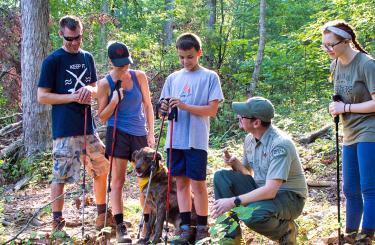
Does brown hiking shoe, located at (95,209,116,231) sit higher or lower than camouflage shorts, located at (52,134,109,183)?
lower

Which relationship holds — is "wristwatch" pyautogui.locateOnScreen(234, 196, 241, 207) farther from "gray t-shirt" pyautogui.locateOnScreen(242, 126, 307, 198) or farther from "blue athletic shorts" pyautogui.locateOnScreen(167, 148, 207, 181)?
"blue athletic shorts" pyautogui.locateOnScreen(167, 148, 207, 181)

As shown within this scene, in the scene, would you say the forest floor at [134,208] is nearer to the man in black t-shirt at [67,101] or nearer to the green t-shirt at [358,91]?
the man in black t-shirt at [67,101]

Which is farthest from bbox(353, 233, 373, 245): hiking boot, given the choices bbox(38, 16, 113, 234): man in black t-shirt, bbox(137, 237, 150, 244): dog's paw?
bbox(38, 16, 113, 234): man in black t-shirt

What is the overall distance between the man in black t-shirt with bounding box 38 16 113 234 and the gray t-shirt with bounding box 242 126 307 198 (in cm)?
189

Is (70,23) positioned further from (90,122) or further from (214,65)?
(214,65)

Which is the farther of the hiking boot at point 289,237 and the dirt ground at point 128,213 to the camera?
the dirt ground at point 128,213

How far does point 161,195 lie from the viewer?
4992 mm

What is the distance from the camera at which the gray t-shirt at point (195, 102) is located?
15.4 ft

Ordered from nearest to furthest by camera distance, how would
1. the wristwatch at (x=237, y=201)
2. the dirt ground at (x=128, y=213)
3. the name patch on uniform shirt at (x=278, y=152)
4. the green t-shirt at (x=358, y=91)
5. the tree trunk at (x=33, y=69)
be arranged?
the wristwatch at (x=237, y=201) → the name patch on uniform shirt at (x=278, y=152) → the green t-shirt at (x=358, y=91) → the dirt ground at (x=128, y=213) → the tree trunk at (x=33, y=69)

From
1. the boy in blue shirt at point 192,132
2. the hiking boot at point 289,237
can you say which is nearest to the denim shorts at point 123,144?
the boy in blue shirt at point 192,132

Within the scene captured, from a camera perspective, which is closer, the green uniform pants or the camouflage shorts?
the green uniform pants

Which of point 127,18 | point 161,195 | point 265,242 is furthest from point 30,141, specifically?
point 127,18

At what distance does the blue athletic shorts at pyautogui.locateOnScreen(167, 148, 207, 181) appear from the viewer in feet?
15.2

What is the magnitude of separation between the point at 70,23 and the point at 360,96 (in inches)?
118
